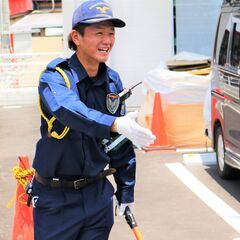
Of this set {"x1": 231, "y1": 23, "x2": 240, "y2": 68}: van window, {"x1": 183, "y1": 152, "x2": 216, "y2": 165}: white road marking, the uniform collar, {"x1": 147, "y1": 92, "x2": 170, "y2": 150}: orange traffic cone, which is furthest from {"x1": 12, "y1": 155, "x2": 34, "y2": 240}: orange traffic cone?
{"x1": 147, "y1": 92, "x2": 170, "y2": 150}: orange traffic cone

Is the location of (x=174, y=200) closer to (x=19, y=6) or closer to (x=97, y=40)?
(x=97, y=40)

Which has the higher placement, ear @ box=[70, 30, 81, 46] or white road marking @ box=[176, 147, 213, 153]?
ear @ box=[70, 30, 81, 46]

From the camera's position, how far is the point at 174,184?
290 inches

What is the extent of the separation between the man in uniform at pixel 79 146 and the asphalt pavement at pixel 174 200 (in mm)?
2399

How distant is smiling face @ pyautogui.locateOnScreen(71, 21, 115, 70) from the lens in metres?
2.89

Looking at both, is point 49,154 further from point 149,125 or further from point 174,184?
point 149,125

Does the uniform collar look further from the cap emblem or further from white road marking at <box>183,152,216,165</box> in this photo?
white road marking at <box>183,152,216,165</box>

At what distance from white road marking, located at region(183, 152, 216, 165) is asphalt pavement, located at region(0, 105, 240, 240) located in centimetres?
8

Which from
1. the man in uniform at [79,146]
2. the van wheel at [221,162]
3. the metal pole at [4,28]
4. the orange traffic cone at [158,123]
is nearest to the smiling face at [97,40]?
the man in uniform at [79,146]

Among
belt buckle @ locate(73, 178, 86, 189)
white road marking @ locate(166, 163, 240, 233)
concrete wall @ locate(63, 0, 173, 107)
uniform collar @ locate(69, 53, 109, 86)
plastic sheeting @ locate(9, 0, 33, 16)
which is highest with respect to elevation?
uniform collar @ locate(69, 53, 109, 86)

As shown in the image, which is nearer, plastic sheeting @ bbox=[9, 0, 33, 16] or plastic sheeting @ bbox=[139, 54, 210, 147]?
plastic sheeting @ bbox=[139, 54, 210, 147]

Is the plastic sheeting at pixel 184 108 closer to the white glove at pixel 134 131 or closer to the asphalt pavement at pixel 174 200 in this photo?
the asphalt pavement at pixel 174 200

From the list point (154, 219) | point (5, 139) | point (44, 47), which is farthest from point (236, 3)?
point (44, 47)

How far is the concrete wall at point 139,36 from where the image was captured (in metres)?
13.2
